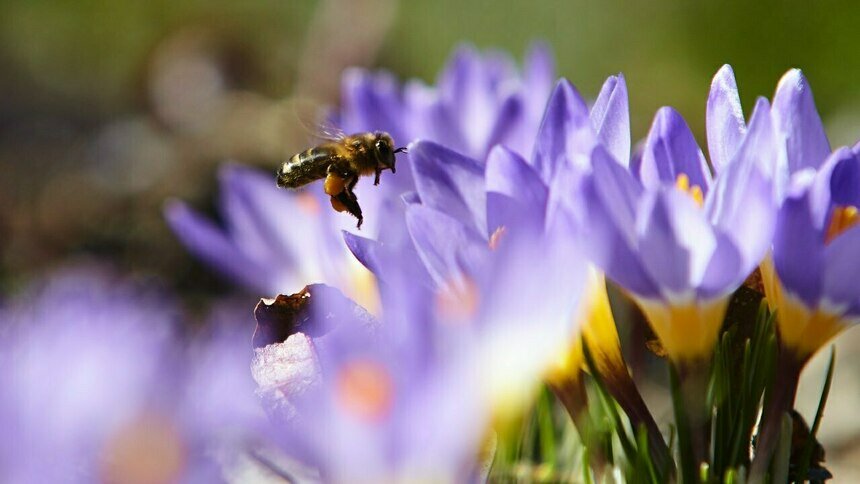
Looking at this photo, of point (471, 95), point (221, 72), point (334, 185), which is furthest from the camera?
point (221, 72)

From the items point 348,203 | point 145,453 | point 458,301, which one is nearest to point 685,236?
point 458,301

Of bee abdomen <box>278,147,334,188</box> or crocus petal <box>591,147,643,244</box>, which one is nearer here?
crocus petal <box>591,147,643,244</box>

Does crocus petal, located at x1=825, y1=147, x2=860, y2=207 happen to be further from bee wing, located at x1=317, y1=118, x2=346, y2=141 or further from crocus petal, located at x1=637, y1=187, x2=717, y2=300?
bee wing, located at x1=317, y1=118, x2=346, y2=141

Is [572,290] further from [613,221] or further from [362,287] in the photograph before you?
[362,287]

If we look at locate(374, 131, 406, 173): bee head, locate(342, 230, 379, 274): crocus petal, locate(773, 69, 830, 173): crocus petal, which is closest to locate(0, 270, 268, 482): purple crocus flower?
locate(342, 230, 379, 274): crocus petal

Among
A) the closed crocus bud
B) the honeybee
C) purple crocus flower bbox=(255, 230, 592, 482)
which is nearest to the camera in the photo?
purple crocus flower bbox=(255, 230, 592, 482)

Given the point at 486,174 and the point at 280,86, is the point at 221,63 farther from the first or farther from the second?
the point at 486,174
